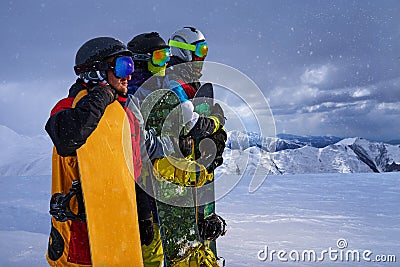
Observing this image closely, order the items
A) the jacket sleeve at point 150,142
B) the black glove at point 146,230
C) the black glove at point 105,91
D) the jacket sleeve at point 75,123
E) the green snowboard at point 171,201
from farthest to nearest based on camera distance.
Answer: the green snowboard at point 171,201, the black glove at point 146,230, the jacket sleeve at point 150,142, the black glove at point 105,91, the jacket sleeve at point 75,123

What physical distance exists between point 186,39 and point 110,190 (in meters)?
1.77

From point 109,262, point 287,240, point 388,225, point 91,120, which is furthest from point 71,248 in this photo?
point 388,225

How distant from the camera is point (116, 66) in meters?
1.95

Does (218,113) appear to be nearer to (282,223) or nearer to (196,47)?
(196,47)

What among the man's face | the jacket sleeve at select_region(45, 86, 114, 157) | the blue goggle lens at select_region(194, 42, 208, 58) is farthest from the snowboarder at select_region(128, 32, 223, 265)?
the jacket sleeve at select_region(45, 86, 114, 157)

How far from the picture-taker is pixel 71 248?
197 centimetres

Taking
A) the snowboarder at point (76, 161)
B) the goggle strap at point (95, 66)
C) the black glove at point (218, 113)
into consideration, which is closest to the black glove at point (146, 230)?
the snowboarder at point (76, 161)

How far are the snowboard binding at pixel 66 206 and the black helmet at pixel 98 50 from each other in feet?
1.86

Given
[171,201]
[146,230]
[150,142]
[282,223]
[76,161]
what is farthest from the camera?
[282,223]

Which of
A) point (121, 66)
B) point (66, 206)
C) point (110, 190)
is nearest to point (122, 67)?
point (121, 66)

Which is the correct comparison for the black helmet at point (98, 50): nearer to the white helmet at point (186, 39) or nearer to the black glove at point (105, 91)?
the black glove at point (105, 91)

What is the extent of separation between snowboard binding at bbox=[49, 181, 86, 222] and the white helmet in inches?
67.6

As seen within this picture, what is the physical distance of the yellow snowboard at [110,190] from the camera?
73.9 inches

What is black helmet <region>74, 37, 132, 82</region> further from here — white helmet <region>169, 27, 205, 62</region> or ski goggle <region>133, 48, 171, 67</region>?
white helmet <region>169, 27, 205, 62</region>
